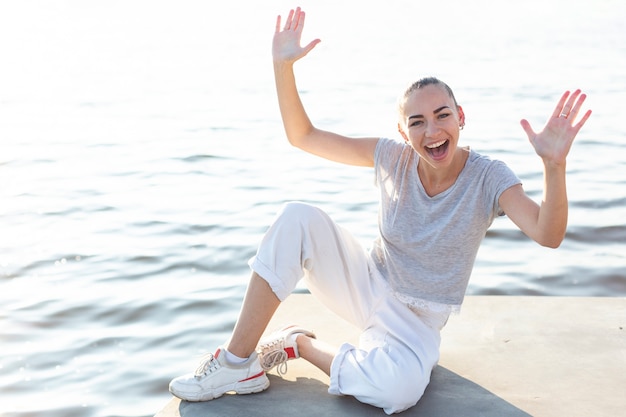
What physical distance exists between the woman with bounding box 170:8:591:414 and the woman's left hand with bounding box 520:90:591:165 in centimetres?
23

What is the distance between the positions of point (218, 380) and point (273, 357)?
0.28 metres

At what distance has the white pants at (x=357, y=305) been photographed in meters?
3.22

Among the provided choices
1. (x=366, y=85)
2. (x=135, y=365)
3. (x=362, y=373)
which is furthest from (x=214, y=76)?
(x=362, y=373)

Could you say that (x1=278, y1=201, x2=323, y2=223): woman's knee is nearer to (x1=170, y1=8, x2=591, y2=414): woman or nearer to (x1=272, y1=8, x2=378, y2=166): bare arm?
(x1=170, y1=8, x2=591, y2=414): woman

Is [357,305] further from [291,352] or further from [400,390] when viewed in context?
[400,390]

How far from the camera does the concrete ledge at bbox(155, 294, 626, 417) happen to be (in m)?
3.21

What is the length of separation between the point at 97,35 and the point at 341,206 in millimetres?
13076

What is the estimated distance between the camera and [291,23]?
3.57 meters

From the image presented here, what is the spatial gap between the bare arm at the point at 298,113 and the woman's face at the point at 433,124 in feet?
1.12

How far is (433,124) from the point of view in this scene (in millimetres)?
3197

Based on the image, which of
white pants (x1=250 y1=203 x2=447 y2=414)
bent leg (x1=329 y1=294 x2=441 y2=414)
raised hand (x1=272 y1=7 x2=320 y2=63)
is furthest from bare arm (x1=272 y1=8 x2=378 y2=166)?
bent leg (x1=329 y1=294 x2=441 y2=414)

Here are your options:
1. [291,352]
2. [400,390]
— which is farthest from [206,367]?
[400,390]

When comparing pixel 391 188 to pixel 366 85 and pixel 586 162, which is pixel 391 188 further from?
pixel 366 85

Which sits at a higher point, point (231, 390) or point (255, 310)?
point (255, 310)
